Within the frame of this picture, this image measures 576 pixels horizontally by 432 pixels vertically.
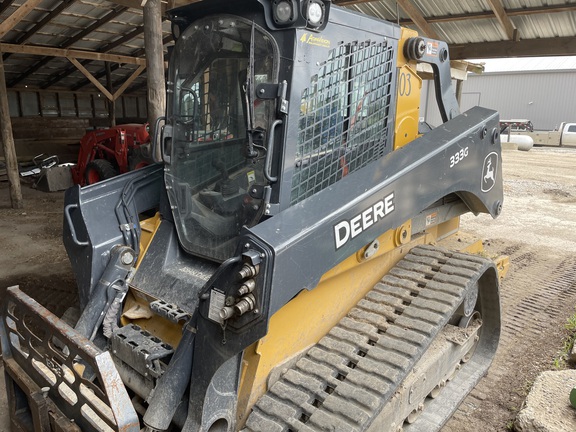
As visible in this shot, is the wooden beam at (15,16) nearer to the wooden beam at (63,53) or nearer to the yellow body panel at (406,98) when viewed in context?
the wooden beam at (63,53)

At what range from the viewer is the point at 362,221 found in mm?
2457

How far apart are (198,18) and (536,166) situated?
1552cm

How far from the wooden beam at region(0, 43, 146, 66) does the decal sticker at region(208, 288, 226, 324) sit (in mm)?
11142

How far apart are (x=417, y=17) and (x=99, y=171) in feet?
23.5

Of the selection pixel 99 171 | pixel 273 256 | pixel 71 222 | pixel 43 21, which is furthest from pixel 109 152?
pixel 273 256

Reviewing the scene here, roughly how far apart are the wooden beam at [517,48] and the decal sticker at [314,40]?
6.64 m

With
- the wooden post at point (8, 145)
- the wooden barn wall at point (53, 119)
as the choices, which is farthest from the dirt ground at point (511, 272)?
the wooden barn wall at point (53, 119)

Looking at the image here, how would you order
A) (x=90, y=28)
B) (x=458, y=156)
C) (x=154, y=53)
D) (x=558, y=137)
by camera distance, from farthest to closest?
1. (x=558, y=137)
2. (x=90, y=28)
3. (x=154, y=53)
4. (x=458, y=156)

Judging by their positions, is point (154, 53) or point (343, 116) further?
point (154, 53)

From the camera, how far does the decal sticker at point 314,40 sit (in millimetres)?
2357

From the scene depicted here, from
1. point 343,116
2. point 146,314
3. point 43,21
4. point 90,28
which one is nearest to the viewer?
point 343,116

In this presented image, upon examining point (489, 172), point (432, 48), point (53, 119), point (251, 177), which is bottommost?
point (53, 119)

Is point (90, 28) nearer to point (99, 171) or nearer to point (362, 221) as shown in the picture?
point (99, 171)

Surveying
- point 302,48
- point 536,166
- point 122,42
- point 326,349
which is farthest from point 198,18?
point 536,166
